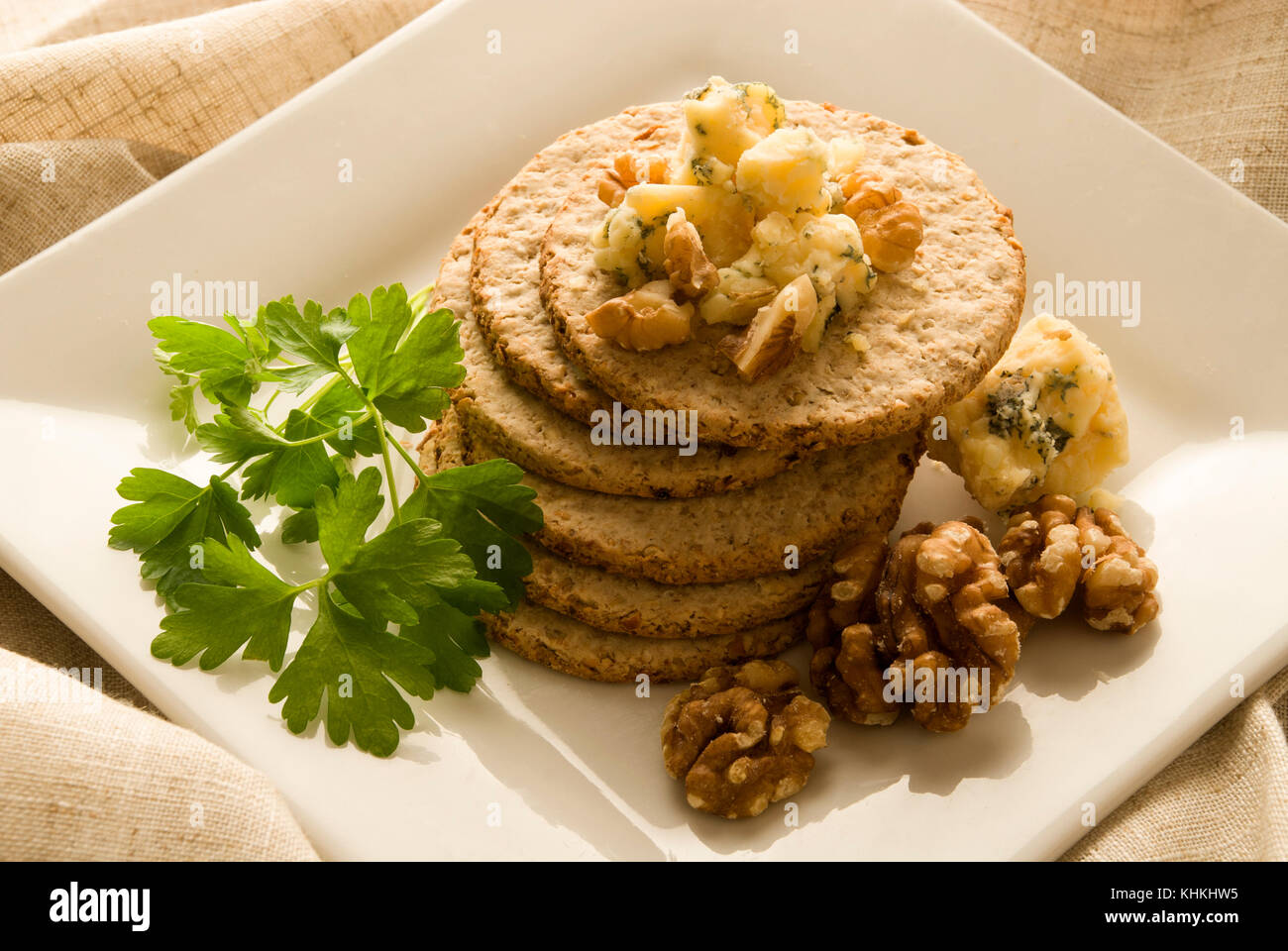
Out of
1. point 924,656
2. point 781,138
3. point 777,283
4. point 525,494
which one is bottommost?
point 924,656

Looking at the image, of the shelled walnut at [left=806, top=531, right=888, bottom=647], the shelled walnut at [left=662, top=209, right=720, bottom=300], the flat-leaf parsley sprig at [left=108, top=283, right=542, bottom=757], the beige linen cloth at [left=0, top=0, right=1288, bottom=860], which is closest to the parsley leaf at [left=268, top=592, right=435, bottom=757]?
the flat-leaf parsley sprig at [left=108, top=283, right=542, bottom=757]

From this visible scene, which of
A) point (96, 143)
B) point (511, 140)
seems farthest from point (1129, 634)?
point (96, 143)

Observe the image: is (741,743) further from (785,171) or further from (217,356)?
(217,356)

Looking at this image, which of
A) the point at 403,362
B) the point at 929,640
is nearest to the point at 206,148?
the point at 403,362

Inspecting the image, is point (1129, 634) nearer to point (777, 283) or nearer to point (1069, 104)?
point (777, 283)

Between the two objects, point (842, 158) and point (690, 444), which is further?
point (842, 158)
